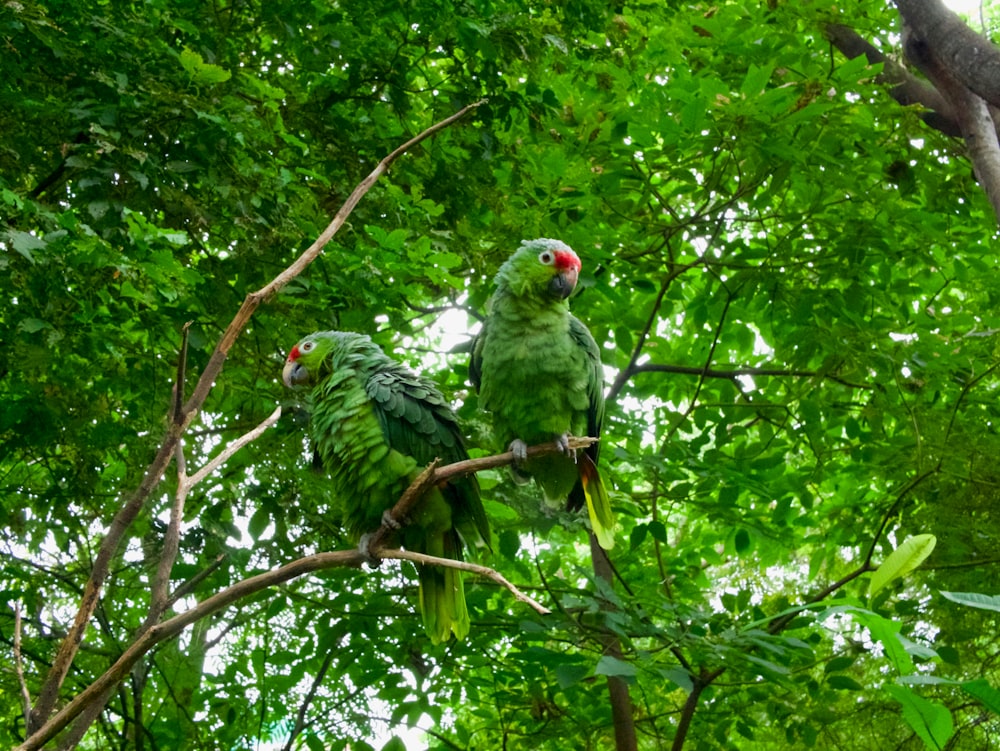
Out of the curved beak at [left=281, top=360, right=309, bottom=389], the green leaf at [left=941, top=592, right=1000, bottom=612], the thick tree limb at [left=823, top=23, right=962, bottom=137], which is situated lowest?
the green leaf at [left=941, top=592, right=1000, bottom=612]

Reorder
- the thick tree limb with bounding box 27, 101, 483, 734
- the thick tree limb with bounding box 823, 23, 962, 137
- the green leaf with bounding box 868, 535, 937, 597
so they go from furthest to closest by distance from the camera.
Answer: the thick tree limb with bounding box 823, 23, 962, 137 < the thick tree limb with bounding box 27, 101, 483, 734 < the green leaf with bounding box 868, 535, 937, 597

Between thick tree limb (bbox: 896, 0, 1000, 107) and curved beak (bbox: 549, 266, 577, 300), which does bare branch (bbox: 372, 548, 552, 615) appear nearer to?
curved beak (bbox: 549, 266, 577, 300)

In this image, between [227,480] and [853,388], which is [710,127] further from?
[227,480]

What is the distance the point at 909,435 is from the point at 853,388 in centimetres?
56

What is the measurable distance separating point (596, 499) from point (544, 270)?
30.0 inches

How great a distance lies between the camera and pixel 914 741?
13.5 ft

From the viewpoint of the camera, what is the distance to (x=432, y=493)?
2.78 meters

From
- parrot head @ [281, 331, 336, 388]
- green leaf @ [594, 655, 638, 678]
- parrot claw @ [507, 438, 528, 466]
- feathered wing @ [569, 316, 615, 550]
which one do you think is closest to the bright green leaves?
parrot head @ [281, 331, 336, 388]

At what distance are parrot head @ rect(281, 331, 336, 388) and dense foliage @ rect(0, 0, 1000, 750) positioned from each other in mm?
379

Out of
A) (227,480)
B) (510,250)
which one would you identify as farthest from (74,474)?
(510,250)

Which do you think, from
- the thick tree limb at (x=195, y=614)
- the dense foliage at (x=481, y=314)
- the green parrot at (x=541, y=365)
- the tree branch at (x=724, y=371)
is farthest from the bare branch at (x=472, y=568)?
the tree branch at (x=724, y=371)

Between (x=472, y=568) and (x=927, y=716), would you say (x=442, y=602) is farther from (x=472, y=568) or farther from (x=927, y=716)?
(x=927, y=716)

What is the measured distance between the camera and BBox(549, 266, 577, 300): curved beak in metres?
2.95

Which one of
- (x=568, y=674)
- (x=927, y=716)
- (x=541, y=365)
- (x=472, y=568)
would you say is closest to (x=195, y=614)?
(x=472, y=568)
